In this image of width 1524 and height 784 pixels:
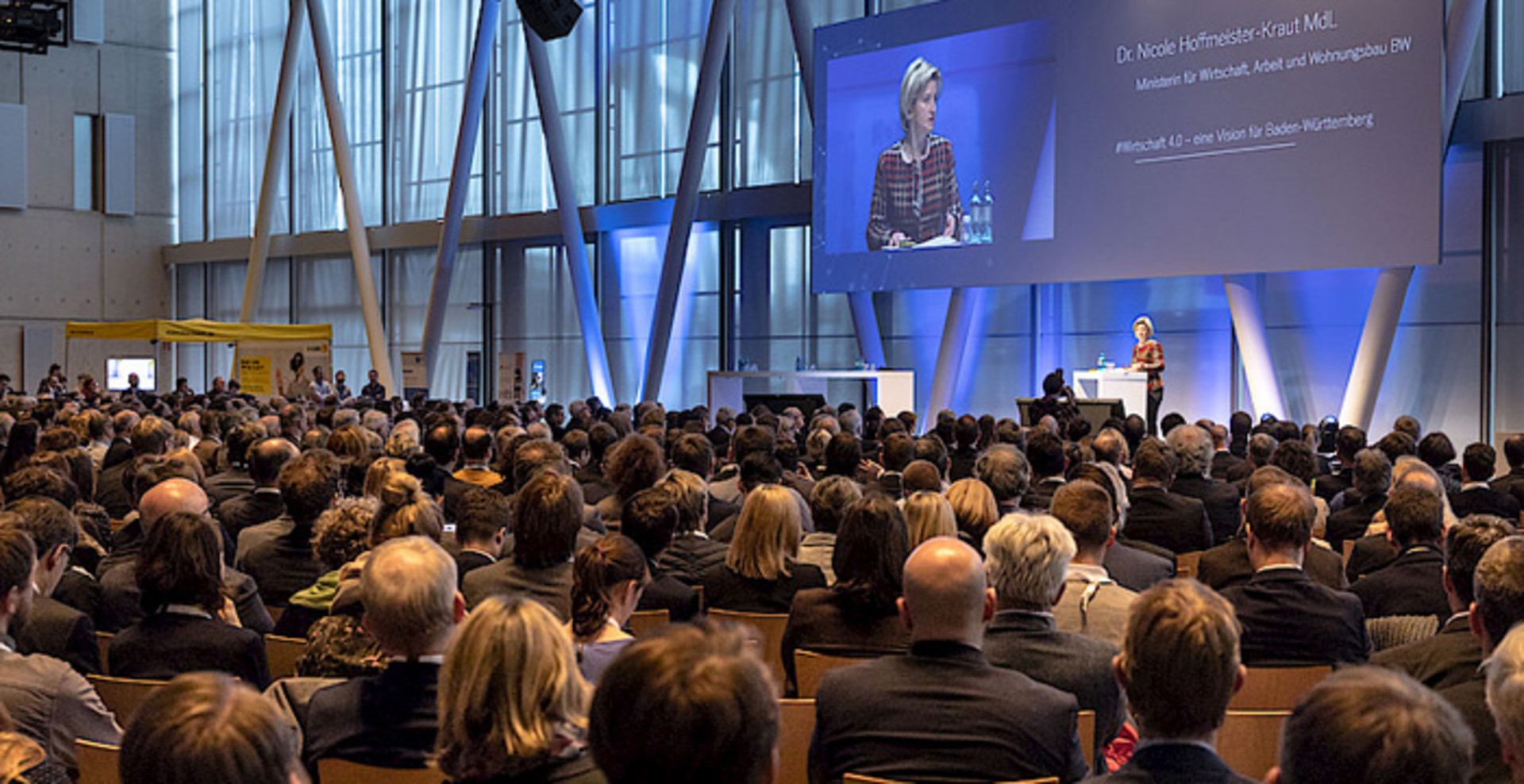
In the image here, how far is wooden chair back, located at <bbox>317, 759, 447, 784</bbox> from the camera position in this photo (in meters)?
2.94

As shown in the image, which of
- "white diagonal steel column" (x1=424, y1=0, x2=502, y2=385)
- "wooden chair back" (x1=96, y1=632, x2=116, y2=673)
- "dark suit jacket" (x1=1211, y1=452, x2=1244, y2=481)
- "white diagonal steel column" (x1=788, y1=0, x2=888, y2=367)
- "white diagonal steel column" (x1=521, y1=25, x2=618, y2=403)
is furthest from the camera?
"white diagonal steel column" (x1=424, y1=0, x2=502, y2=385)

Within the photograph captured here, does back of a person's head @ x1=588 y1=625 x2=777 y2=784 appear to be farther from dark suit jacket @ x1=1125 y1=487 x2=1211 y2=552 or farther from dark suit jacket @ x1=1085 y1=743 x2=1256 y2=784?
dark suit jacket @ x1=1125 y1=487 x2=1211 y2=552

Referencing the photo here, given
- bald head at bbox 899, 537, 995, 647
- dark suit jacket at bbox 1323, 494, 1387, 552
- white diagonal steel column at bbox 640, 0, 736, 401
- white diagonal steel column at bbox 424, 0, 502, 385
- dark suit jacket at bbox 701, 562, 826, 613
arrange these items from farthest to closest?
1. white diagonal steel column at bbox 424, 0, 502, 385
2. white diagonal steel column at bbox 640, 0, 736, 401
3. dark suit jacket at bbox 1323, 494, 1387, 552
4. dark suit jacket at bbox 701, 562, 826, 613
5. bald head at bbox 899, 537, 995, 647

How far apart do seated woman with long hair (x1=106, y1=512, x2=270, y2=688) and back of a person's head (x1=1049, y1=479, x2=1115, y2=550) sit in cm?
247

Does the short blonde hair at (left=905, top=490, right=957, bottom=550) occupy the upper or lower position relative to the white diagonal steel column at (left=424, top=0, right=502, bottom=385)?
lower

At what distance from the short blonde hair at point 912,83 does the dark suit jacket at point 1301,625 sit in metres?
13.5

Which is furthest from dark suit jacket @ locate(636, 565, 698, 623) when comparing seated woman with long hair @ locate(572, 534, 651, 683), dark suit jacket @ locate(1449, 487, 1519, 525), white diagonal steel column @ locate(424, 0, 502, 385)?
white diagonal steel column @ locate(424, 0, 502, 385)

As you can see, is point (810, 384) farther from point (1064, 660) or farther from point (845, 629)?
point (1064, 660)

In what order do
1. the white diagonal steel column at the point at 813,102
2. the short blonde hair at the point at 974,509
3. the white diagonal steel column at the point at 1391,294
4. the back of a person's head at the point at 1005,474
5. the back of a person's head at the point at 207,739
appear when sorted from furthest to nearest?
the white diagonal steel column at the point at 813,102
the white diagonal steel column at the point at 1391,294
the back of a person's head at the point at 1005,474
the short blonde hair at the point at 974,509
the back of a person's head at the point at 207,739

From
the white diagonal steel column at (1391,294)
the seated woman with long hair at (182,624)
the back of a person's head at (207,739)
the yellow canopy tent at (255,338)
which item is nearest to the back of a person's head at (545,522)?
the seated woman with long hair at (182,624)

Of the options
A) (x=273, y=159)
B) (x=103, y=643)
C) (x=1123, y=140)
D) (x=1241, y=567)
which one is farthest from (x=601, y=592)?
(x=273, y=159)

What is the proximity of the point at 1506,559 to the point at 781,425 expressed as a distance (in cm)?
808

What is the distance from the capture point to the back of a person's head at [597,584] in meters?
3.72

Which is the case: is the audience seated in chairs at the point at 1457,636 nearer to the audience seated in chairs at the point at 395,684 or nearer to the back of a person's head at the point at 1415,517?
the back of a person's head at the point at 1415,517
